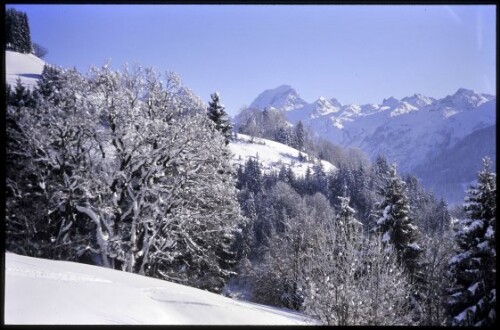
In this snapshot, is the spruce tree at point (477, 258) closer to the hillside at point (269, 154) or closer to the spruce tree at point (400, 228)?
the spruce tree at point (400, 228)

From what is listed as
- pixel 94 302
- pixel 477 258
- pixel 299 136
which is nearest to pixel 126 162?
pixel 94 302

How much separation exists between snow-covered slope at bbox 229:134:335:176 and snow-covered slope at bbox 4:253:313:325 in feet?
289

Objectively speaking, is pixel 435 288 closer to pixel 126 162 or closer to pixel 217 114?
pixel 217 114

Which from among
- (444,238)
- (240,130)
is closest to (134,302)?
(444,238)

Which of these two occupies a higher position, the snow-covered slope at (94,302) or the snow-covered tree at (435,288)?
the snow-covered slope at (94,302)

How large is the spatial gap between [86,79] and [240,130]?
346 feet

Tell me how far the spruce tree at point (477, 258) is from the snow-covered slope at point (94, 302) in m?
13.0

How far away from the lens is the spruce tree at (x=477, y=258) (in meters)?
16.3

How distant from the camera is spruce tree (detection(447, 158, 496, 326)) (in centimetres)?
1630

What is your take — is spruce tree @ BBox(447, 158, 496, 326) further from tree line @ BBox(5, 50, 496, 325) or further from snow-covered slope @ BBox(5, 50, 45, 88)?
snow-covered slope @ BBox(5, 50, 45, 88)

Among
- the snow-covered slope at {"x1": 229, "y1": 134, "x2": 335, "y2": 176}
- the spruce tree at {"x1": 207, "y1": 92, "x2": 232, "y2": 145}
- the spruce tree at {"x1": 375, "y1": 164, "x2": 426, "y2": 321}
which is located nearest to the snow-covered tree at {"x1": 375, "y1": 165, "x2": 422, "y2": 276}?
the spruce tree at {"x1": 375, "y1": 164, "x2": 426, "y2": 321}

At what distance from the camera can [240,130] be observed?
12100 cm

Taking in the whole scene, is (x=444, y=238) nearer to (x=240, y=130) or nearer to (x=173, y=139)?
(x=173, y=139)

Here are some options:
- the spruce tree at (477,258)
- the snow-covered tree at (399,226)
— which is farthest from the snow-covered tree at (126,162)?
the snow-covered tree at (399,226)
